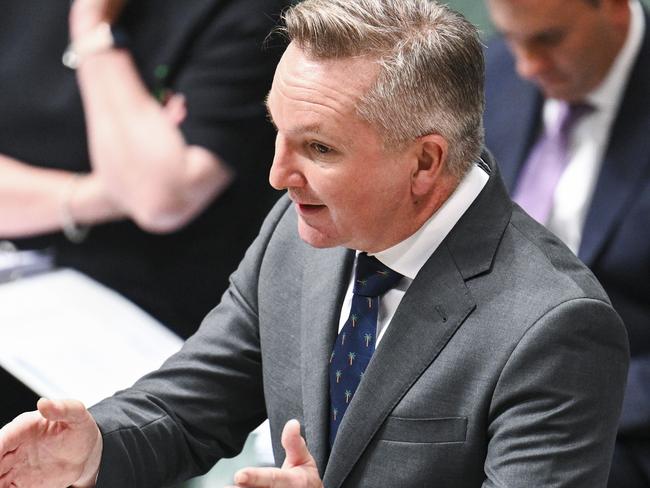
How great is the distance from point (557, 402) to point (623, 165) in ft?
3.72

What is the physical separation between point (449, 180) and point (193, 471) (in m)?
0.62

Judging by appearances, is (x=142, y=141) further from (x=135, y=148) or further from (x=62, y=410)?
(x=62, y=410)

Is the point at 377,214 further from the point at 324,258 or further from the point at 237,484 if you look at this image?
the point at 237,484

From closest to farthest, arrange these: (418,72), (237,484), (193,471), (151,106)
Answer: (237,484), (418,72), (193,471), (151,106)

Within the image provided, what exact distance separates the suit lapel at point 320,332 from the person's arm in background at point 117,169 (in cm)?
81

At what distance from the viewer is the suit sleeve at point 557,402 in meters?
1.60

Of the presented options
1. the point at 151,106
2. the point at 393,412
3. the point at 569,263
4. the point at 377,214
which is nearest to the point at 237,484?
the point at 393,412

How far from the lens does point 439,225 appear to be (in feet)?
5.69

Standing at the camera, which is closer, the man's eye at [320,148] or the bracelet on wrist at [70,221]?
the man's eye at [320,148]

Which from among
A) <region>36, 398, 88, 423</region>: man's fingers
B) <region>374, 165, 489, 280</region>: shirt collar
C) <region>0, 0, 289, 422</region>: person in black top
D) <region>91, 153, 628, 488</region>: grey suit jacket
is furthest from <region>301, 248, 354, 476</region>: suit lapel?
<region>0, 0, 289, 422</region>: person in black top

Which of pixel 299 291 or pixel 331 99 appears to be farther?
pixel 299 291

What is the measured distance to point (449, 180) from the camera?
1.71 meters

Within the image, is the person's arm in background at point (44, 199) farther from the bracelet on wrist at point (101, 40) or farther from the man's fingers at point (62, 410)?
the man's fingers at point (62, 410)

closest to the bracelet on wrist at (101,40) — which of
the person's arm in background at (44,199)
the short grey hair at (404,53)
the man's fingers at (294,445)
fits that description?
the person's arm in background at (44,199)
